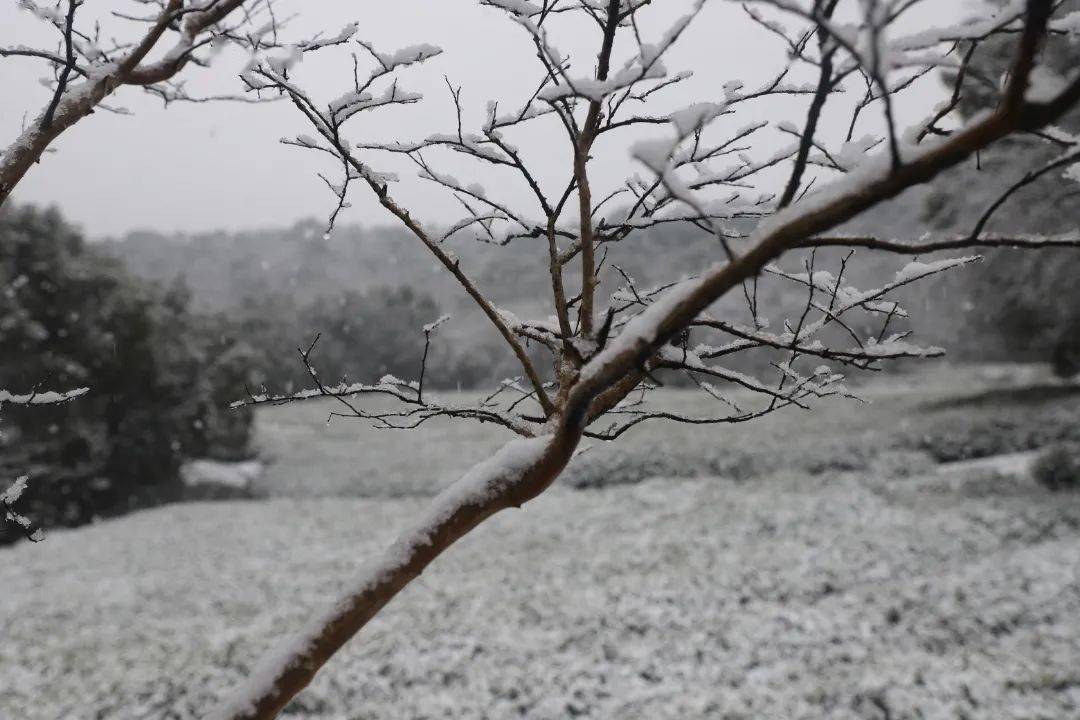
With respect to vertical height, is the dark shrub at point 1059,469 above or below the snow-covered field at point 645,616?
above

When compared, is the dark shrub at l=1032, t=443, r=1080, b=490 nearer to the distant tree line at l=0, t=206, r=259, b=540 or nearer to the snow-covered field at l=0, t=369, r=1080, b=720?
the snow-covered field at l=0, t=369, r=1080, b=720

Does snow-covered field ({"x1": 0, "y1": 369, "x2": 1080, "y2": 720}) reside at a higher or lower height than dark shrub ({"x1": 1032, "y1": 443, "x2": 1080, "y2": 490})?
lower

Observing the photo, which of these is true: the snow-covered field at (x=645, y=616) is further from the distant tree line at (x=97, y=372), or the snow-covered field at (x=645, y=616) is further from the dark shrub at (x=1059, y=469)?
the distant tree line at (x=97, y=372)

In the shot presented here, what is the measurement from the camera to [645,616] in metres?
6.18

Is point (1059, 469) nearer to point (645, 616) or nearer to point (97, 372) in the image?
point (645, 616)

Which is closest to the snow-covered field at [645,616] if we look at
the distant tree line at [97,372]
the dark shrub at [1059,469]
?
the dark shrub at [1059,469]

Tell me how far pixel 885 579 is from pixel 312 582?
6741mm

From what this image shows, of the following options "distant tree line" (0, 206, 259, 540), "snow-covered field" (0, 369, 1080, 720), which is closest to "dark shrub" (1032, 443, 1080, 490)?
"snow-covered field" (0, 369, 1080, 720)

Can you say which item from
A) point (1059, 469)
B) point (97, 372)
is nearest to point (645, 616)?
point (1059, 469)

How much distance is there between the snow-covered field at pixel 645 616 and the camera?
4.79 meters

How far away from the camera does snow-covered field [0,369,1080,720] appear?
4.79 m

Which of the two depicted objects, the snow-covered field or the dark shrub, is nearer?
the snow-covered field

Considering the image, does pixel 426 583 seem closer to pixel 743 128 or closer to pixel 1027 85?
pixel 743 128

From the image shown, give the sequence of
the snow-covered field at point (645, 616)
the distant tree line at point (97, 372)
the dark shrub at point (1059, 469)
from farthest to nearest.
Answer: the distant tree line at point (97, 372)
the dark shrub at point (1059, 469)
the snow-covered field at point (645, 616)
